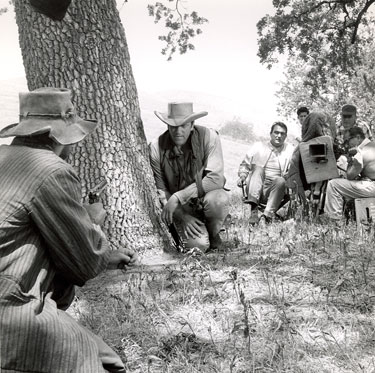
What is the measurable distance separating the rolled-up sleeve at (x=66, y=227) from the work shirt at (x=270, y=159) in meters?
6.28

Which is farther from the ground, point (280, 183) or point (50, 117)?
point (50, 117)

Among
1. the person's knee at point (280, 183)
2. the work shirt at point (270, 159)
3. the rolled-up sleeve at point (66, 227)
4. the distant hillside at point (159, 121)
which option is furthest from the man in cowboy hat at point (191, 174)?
the distant hillside at point (159, 121)

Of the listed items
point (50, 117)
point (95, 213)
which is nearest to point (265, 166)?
point (95, 213)

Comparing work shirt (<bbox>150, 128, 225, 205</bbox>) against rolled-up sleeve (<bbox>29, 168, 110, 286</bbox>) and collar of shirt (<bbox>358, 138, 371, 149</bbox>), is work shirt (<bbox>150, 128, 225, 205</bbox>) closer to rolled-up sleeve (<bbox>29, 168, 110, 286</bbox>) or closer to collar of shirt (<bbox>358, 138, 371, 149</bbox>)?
collar of shirt (<bbox>358, 138, 371, 149</bbox>)

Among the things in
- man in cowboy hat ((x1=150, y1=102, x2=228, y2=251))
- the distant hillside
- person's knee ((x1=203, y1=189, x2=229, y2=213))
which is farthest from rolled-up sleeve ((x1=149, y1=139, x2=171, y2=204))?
the distant hillside

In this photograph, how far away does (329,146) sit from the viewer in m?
7.88

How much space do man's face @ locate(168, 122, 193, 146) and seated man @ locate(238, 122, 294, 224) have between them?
3067mm

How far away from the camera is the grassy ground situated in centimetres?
328

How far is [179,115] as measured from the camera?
18.4 feet

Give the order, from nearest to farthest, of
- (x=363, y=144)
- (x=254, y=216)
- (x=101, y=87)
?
(x=101, y=87) → (x=363, y=144) → (x=254, y=216)

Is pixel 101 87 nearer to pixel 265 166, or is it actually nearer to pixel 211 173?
pixel 211 173

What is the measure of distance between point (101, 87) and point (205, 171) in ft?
4.54

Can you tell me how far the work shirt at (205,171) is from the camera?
18.1ft

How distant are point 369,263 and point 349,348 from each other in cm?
157
